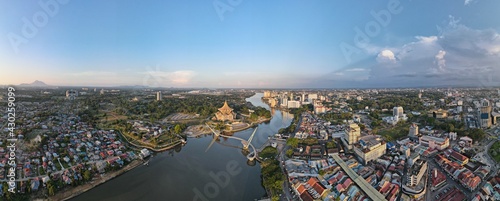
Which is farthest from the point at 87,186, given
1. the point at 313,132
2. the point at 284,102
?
the point at 284,102

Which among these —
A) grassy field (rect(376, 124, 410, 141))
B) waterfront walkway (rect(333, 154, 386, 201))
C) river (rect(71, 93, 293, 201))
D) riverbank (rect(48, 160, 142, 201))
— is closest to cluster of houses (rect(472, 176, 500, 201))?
waterfront walkway (rect(333, 154, 386, 201))

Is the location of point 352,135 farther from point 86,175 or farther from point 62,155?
point 62,155

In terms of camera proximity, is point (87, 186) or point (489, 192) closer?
point (489, 192)

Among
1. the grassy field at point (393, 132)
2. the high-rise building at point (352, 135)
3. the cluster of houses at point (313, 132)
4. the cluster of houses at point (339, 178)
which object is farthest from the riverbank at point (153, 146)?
the grassy field at point (393, 132)

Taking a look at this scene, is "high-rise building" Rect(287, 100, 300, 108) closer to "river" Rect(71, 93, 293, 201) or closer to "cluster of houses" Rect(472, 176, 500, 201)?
"river" Rect(71, 93, 293, 201)

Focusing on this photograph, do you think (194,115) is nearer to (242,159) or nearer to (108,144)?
(108,144)

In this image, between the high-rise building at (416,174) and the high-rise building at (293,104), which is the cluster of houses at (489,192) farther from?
the high-rise building at (293,104)

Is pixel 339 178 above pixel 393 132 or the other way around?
the other way around
